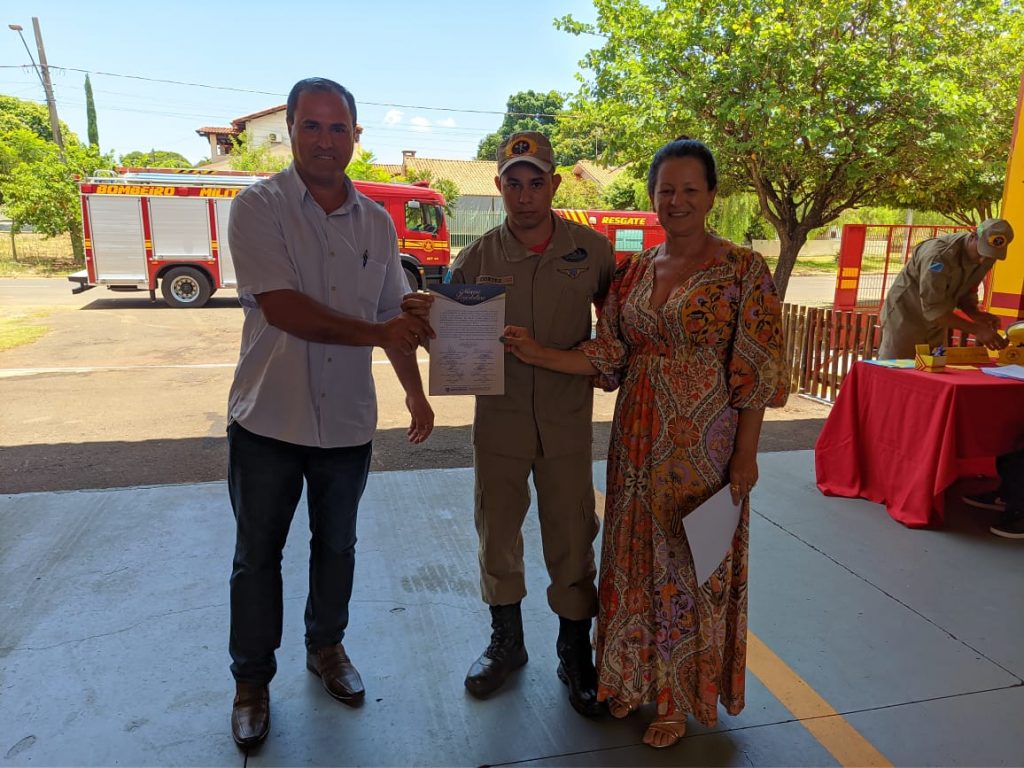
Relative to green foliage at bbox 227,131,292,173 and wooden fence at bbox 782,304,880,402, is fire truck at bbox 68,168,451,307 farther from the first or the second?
green foliage at bbox 227,131,292,173

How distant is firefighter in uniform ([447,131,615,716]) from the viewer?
226cm

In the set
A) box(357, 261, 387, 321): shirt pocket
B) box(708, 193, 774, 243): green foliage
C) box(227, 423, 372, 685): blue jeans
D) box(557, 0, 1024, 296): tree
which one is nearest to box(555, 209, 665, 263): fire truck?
box(708, 193, 774, 243): green foliage

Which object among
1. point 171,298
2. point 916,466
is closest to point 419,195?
point 171,298

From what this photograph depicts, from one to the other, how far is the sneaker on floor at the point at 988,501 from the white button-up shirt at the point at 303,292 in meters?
3.91

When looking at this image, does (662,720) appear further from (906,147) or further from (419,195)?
(419,195)

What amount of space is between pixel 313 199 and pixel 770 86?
8.90 meters

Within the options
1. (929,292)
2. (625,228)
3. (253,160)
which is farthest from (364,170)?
(929,292)

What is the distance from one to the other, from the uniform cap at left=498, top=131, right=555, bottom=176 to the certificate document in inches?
16.0

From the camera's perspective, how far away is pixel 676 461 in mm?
2066

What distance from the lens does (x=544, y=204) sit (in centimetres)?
222

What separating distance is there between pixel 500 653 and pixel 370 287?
1386 millimetres

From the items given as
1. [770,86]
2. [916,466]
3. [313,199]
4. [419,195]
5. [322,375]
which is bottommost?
[916,466]

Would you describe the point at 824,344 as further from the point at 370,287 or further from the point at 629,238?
the point at 629,238

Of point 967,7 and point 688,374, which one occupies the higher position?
point 967,7
